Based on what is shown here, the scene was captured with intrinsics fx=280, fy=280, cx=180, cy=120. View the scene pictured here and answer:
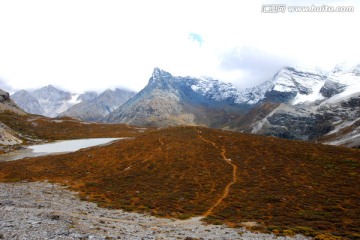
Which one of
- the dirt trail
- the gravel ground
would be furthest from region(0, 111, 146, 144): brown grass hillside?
the gravel ground

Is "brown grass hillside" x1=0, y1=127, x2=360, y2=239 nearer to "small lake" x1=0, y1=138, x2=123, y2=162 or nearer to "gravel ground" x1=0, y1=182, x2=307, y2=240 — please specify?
"gravel ground" x1=0, y1=182, x2=307, y2=240

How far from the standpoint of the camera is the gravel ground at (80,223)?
66.9 feet

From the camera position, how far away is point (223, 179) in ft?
163

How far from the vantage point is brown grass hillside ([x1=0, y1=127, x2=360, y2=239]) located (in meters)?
34.0

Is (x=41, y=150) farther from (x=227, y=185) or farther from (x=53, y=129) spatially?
(x=227, y=185)

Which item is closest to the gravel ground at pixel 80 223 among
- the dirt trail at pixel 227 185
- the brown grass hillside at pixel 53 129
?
the dirt trail at pixel 227 185

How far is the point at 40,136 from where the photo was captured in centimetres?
13350

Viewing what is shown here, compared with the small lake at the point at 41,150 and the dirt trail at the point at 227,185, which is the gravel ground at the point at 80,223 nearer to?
the dirt trail at the point at 227,185

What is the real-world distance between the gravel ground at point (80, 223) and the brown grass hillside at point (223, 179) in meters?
3.11

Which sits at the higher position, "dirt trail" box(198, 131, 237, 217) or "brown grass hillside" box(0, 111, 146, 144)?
"brown grass hillside" box(0, 111, 146, 144)

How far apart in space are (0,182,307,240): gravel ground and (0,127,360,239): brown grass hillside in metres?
3.11

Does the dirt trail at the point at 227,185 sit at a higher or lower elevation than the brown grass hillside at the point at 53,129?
lower

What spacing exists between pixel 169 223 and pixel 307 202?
20306mm

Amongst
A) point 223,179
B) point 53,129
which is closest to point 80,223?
point 223,179
